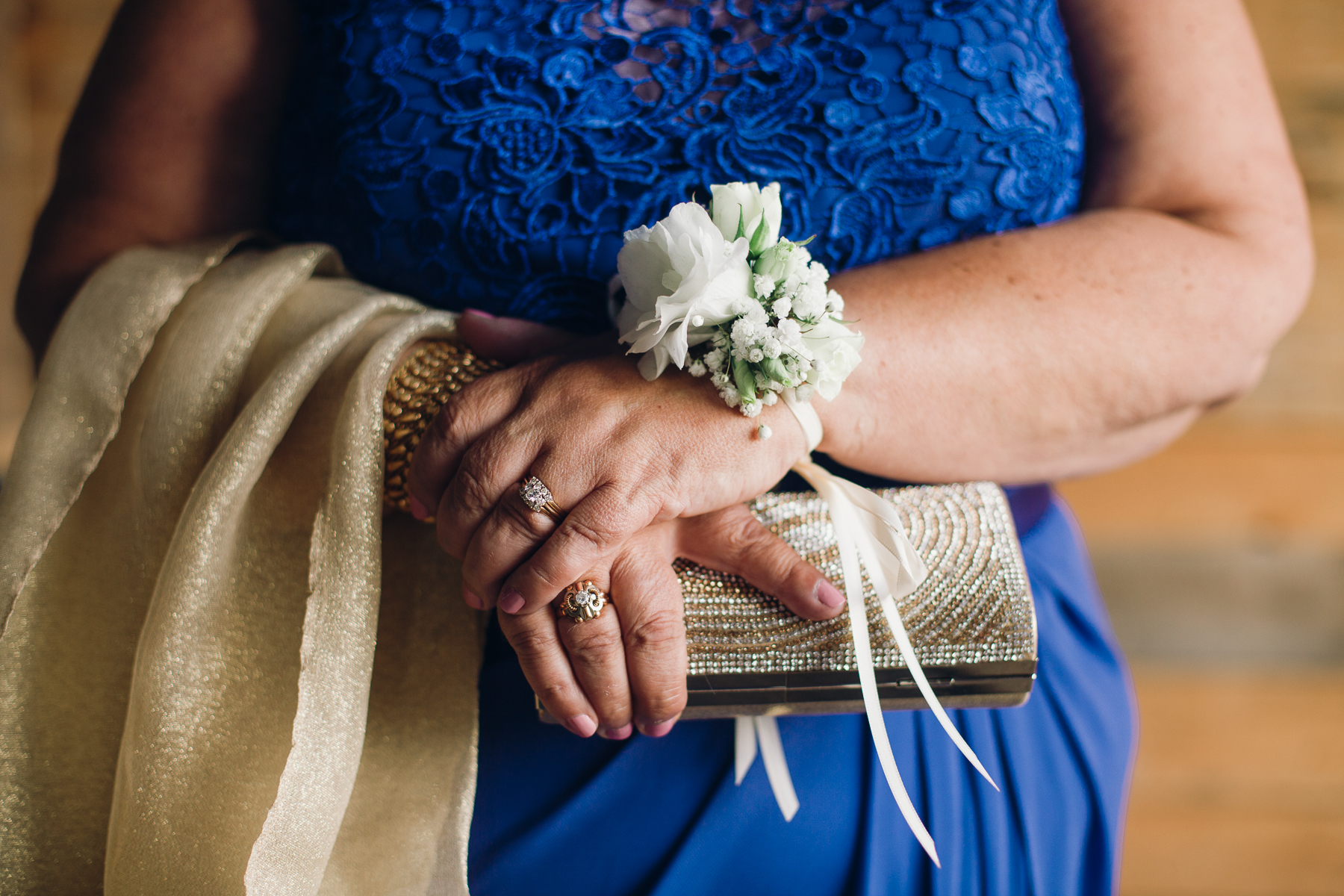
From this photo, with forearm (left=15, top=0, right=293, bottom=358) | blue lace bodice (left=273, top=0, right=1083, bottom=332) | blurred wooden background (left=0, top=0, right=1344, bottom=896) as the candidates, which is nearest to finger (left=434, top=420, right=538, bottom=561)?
blue lace bodice (left=273, top=0, right=1083, bottom=332)

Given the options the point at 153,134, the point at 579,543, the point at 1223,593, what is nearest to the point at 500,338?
the point at 579,543

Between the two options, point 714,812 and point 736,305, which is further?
point 714,812

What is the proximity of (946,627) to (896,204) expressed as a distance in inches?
13.8

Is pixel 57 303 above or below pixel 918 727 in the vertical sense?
above

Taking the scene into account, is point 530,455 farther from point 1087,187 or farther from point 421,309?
point 1087,187

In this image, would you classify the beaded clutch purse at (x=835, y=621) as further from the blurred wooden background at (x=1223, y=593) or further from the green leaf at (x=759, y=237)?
the blurred wooden background at (x=1223, y=593)

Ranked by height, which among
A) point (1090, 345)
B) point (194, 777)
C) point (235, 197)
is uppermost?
point (235, 197)

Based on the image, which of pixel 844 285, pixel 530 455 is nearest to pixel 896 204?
pixel 844 285

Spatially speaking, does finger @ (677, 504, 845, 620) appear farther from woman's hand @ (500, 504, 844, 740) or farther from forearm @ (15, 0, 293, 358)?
forearm @ (15, 0, 293, 358)

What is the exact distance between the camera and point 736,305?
1.52 ft

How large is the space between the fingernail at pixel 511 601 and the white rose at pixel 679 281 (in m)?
0.15

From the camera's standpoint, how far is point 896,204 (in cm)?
66

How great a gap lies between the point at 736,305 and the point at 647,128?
26cm

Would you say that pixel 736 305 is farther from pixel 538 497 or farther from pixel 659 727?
pixel 659 727
